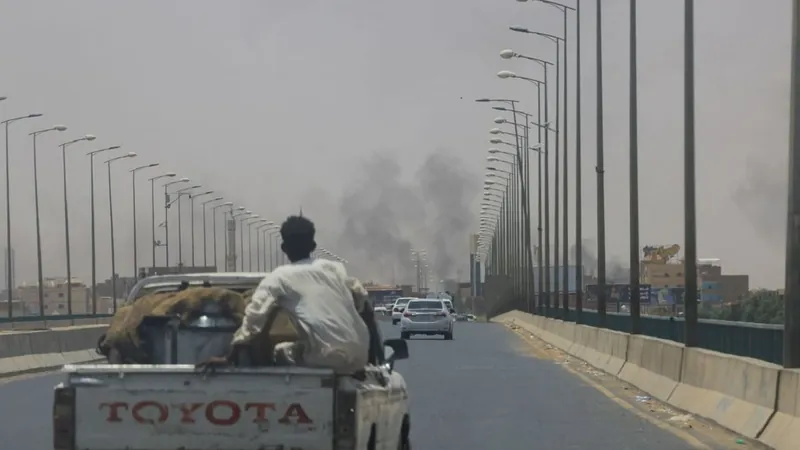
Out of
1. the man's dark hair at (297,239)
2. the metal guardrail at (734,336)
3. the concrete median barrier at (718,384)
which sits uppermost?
the man's dark hair at (297,239)

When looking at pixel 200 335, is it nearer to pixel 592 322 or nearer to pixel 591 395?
pixel 591 395

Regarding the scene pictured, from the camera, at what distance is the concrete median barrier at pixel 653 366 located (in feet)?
84.0

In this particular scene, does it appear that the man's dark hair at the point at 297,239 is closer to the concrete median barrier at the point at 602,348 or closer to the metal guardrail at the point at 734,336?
the metal guardrail at the point at 734,336

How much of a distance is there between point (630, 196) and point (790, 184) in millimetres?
19248

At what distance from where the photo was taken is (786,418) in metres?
17.4

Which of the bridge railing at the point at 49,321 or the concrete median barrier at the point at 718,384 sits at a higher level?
the concrete median barrier at the point at 718,384

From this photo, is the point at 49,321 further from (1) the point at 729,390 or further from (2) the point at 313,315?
(2) the point at 313,315

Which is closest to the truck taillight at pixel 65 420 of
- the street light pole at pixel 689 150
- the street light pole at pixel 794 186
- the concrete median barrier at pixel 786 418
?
the concrete median barrier at pixel 786 418

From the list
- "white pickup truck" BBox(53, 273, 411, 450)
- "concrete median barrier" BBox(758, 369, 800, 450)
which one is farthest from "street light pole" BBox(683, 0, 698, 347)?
"white pickup truck" BBox(53, 273, 411, 450)

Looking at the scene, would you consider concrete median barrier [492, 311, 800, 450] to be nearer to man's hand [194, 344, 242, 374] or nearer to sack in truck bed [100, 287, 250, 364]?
sack in truck bed [100, 287, 250, 364]

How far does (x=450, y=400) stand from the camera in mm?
26188

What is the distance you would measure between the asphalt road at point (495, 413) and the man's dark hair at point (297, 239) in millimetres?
7300

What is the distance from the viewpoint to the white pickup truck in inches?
406

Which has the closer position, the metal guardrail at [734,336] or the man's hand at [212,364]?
the man's hand at [212,364]
